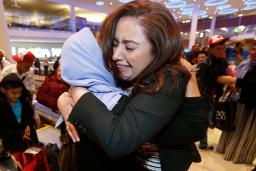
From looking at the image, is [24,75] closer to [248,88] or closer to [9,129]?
[9,129]

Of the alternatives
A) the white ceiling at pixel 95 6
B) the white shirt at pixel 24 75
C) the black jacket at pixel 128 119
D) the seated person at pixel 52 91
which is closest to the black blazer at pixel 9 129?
the seated person at pixel 52 91

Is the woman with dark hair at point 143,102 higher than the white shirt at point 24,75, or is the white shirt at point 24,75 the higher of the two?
the woman with dark hair at point 143,102

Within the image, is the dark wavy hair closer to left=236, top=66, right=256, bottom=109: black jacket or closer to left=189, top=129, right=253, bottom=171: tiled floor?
left=236, top=66, right=256, bottom=109: black jacket

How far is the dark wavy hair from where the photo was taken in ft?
1.75

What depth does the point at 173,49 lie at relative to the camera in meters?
0.56

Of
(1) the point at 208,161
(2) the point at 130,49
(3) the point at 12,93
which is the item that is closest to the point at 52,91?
(3) the point at 12,93

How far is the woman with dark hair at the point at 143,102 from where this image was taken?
1.52 feet

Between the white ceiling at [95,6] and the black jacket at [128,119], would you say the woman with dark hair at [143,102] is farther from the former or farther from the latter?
the white ceiling at [95,6]

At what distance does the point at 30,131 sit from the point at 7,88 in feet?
1.77

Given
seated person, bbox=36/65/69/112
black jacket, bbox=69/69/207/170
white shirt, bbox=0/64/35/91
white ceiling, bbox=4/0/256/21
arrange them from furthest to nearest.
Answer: white ceiling, bbox=4/0/256/21 < white shirt, bbox=0/64/35/91 < seated person, bbox=36/65/69/112 < black jacket, bbox=69/69/207/170

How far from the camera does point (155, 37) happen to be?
0.53 meters

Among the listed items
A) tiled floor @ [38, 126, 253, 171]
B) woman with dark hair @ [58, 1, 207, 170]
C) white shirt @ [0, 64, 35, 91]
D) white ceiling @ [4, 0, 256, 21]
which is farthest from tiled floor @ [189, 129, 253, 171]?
white ceiling @ [4, 0, 256, 21]

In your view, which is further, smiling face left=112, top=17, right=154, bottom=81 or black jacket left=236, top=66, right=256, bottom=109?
black jacket left=236, top=66, right=256, bottom=109

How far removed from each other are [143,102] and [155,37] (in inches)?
7.6
